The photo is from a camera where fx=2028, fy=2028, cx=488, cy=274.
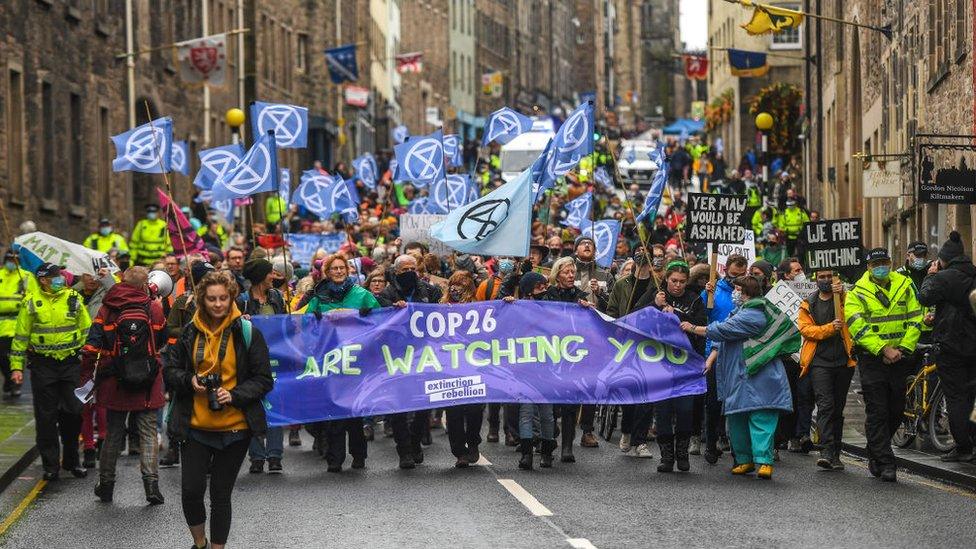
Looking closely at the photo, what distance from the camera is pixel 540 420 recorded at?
56.4 feet

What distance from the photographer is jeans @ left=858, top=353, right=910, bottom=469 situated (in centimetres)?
1617

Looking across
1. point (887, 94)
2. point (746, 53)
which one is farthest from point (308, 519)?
point (746, 53)

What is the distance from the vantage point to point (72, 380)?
17078 millimetres

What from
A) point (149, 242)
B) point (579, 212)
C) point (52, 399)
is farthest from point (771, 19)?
point (52, 399)

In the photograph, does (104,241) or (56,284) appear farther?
(104,241)

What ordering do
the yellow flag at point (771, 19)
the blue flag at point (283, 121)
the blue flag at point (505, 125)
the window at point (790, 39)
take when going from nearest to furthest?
the blue flag at point (283, 121) < the blue flag at point (505, 125) < the yellow flag at point (771, 19) < the window at point (790, 39)

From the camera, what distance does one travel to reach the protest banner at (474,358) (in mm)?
17094

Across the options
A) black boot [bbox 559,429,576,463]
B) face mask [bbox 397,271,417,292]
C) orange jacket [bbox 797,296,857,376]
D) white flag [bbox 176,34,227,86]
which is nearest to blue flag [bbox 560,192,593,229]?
white flag [bbox 176,34,227,86]

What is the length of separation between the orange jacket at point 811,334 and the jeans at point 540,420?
2.22 metres

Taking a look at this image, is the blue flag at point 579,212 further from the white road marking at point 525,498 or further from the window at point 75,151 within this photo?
the white road marking at point 525,498

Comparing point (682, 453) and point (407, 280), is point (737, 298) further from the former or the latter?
point (407, 280)

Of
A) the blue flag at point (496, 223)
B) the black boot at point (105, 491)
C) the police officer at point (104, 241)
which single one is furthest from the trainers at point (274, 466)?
the police officer at point (104, 241)

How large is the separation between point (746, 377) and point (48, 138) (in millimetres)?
20869

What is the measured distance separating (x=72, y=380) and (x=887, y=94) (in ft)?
64.5
